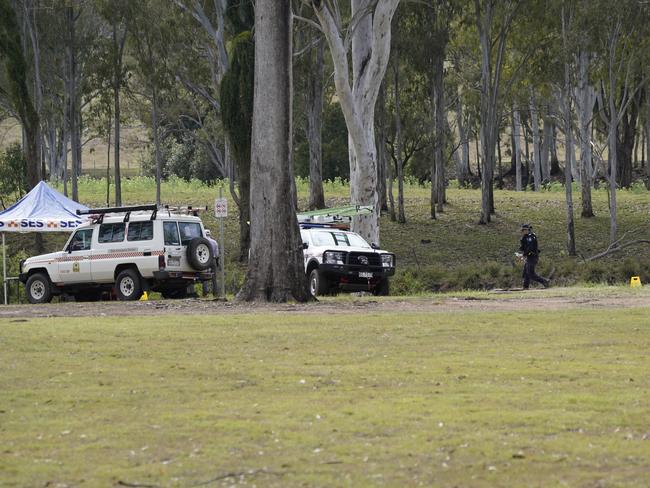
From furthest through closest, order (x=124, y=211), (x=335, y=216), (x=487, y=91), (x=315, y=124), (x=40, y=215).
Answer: (x=315, y=124) < (x=487, y=91) < (x=335, y=216) < (x=40, y=215) < (x=124, y=211)

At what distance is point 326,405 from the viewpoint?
35.8 feet

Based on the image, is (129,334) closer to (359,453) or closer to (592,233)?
(359,453)

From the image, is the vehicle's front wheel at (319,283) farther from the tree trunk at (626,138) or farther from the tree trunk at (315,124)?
the tree trunk at (626,138)

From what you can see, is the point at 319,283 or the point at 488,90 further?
the point at 488,90

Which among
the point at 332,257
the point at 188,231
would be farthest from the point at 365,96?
the point at 188,231

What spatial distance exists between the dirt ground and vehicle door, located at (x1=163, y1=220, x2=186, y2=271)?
97.6 inches

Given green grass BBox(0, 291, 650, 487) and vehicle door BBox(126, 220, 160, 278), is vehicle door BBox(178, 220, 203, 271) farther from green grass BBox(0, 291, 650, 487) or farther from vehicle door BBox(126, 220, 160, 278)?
green grass BBox(0, 291, 650, 487)

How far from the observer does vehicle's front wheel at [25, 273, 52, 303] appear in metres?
28.9

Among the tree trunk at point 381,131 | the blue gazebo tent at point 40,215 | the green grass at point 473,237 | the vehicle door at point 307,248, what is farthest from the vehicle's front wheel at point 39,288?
the tree trunk at point 381,131

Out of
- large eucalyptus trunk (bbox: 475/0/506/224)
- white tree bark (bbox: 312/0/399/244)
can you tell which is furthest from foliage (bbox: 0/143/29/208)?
white tree bark (bbox: 312/0/399/244)

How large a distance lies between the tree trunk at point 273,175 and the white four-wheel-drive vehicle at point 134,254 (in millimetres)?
4229

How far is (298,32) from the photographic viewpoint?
4266cm

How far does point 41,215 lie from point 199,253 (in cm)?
580

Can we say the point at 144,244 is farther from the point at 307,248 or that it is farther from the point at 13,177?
the point at 13,177
